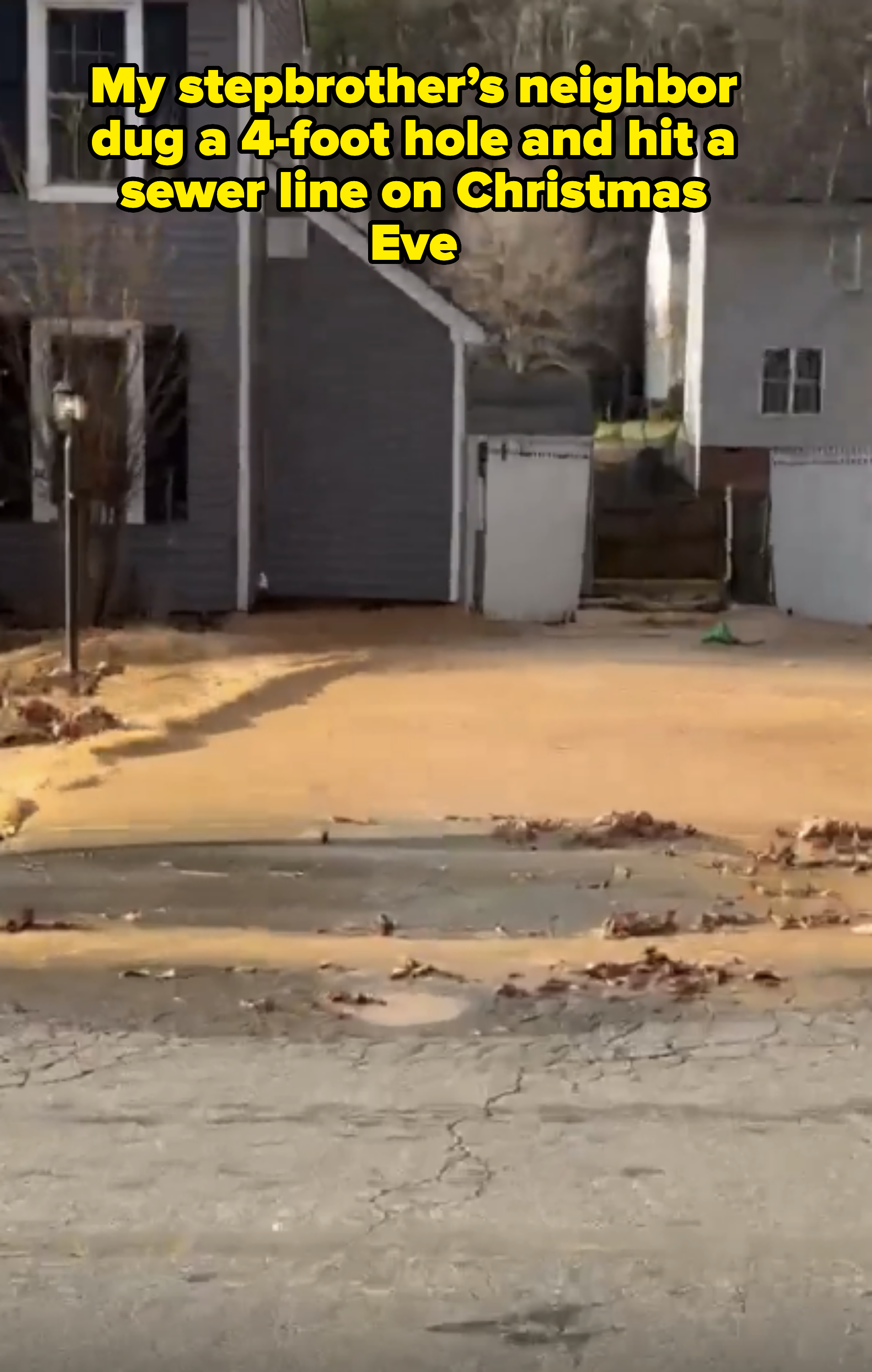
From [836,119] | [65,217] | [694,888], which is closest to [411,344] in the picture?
[65,217]

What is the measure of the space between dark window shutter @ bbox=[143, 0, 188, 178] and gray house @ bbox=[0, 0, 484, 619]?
22mm

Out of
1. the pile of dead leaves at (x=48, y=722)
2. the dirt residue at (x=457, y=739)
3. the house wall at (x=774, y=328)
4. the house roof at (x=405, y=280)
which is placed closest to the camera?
the dirt residue at (x=457, y=739)

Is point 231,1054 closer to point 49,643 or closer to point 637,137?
point 49,643

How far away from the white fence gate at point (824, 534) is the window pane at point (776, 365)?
27.8ft

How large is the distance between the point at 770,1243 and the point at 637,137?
21248 millimetres

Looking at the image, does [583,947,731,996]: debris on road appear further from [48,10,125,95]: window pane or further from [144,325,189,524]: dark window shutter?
[48,10,125,95]: window pane

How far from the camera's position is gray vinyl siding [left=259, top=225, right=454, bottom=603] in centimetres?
1925

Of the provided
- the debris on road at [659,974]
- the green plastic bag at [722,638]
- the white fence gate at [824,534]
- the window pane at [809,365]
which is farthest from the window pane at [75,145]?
the window pane at [809,365]

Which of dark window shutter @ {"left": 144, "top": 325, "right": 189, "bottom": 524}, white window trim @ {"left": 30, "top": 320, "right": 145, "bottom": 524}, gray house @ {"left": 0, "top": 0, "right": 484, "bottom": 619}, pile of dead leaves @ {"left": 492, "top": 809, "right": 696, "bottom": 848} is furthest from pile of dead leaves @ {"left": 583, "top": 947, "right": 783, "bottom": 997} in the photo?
dark window shutter @ {"left": 144, "top": 325, "right": 189, "bottom": 524}

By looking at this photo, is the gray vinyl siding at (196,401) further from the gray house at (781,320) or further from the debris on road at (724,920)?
the gray house at (781,320)

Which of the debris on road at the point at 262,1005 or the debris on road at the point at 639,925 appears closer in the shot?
the debris on road at the point at 262,1005

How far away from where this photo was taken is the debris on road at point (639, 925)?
23.7 feet

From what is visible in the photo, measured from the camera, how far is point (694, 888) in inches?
312

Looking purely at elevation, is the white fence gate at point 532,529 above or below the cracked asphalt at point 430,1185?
above
